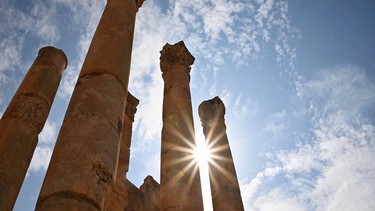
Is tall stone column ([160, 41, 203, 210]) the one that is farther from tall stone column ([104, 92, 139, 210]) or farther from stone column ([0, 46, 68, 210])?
stone column ([0, 46, 68, 210])

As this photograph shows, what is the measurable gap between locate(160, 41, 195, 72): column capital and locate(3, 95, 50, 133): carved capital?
5.51 metres

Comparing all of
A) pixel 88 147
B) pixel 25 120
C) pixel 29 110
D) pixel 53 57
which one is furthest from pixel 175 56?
pixel 88 147

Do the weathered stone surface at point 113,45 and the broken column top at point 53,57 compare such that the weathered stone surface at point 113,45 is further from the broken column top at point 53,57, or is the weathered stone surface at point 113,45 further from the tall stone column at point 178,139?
the broken column top at point 53,57

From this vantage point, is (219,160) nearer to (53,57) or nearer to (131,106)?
(131,106)

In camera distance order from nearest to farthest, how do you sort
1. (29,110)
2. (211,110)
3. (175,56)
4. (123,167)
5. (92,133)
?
(92,133)
(29,110)
(123,167)
(175,56)
(211,110)

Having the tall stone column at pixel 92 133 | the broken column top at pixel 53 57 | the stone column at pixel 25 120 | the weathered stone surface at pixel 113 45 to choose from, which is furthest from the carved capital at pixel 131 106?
the tall stone column at pixel 92 133

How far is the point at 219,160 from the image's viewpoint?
48.7ft

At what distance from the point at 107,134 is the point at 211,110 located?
35.8 feet

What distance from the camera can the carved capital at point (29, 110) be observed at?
1130 cm

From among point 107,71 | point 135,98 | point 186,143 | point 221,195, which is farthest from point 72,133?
point 135,98

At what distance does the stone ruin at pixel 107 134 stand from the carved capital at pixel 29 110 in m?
0.03

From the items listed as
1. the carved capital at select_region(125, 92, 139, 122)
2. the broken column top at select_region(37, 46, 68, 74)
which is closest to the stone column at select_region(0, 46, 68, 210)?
the broken column top at select_region(37, 46, 68, 74)

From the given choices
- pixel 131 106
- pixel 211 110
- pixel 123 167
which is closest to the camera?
pixel 123 167

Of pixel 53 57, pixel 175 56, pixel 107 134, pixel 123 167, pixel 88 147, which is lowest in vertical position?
pixel 88 147
